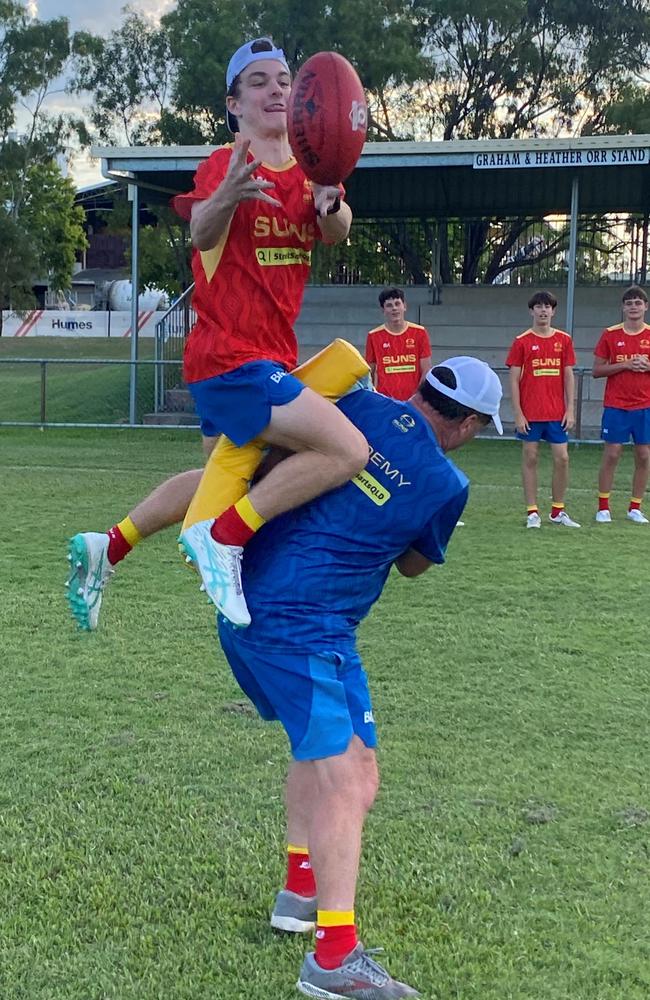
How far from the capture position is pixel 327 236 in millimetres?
3689

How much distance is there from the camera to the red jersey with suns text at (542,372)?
401 inches

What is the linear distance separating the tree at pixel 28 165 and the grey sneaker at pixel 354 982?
41863 mm

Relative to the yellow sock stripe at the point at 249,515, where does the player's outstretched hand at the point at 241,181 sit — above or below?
above

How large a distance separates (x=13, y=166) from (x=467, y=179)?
88.8 ft

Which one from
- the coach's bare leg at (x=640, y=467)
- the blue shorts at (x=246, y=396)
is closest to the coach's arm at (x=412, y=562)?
the blue shorts at (x=246, y=396)

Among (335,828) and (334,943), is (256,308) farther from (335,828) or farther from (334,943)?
(334,943)

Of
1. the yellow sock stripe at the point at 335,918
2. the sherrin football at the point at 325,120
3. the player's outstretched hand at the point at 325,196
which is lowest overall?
the yellow sock stripe at the point at 335,918

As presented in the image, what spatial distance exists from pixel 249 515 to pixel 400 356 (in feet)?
24.3

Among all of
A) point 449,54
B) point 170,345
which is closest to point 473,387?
point 170,345

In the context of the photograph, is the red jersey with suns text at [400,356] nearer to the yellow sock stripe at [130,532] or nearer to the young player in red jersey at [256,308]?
the young player in red jersey at [256,308]

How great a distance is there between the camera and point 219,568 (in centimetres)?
307

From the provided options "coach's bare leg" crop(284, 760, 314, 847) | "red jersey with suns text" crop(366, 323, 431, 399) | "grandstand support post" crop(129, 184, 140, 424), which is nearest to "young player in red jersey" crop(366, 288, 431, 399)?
"red jersey with suns text" crop(366, 323, 431, 399)

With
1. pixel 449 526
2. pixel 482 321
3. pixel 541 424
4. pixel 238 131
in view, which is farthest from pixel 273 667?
pixel 482 321

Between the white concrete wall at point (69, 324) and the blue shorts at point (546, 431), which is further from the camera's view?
the white concrete wall at point (69, 324)
